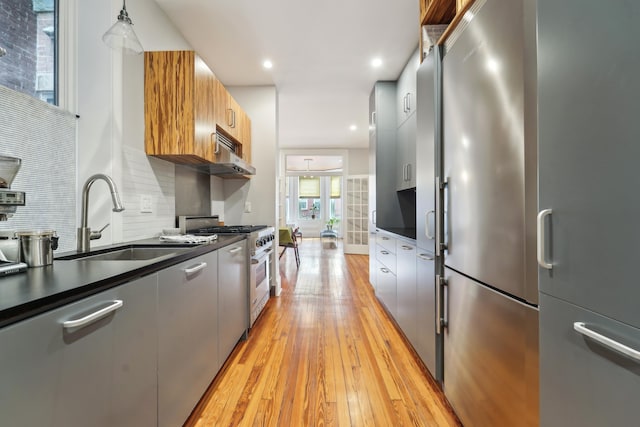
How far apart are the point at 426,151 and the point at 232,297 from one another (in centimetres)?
161

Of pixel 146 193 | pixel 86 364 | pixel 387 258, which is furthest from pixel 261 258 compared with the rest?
pixel 86 364

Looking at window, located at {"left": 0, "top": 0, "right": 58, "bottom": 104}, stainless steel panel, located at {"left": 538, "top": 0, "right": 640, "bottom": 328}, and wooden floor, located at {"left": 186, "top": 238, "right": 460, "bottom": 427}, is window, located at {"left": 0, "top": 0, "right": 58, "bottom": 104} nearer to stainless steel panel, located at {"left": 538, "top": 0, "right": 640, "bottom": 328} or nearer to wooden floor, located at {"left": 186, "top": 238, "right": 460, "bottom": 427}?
wooden floor, located at {"left": 186, "top": 238, "right": 460, "bottom": 427}

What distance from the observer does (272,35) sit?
8.54 feet

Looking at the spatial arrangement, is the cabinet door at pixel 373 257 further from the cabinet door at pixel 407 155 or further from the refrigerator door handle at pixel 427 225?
the refrigerator door handle at pixel 427 225

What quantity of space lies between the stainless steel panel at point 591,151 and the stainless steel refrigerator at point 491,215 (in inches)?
4.6

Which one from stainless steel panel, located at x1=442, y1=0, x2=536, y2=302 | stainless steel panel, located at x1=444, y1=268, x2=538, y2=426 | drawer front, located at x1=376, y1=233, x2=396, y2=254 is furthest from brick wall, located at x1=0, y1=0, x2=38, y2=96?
drawer front, located at x1=376, y1=233, x2=396, y2=254

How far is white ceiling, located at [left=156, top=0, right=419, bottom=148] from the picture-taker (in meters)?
2.26

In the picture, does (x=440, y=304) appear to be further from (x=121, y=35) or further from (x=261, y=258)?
(x=121, y=35)

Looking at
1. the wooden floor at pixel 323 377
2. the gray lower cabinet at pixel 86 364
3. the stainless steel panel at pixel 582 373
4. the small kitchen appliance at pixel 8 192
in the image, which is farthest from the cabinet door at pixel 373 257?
the small kitchen appliance at pixel 8 192

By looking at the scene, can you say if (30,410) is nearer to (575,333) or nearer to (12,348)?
(12,348)

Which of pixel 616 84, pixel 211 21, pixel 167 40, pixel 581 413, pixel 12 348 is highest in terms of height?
pixel 211 21

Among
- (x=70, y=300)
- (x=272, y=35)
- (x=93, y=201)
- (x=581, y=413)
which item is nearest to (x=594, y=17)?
(x=581, y=413)

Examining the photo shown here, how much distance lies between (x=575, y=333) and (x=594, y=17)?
0.74 metres

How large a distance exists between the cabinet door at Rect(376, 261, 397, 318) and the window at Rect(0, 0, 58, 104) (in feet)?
8.89
